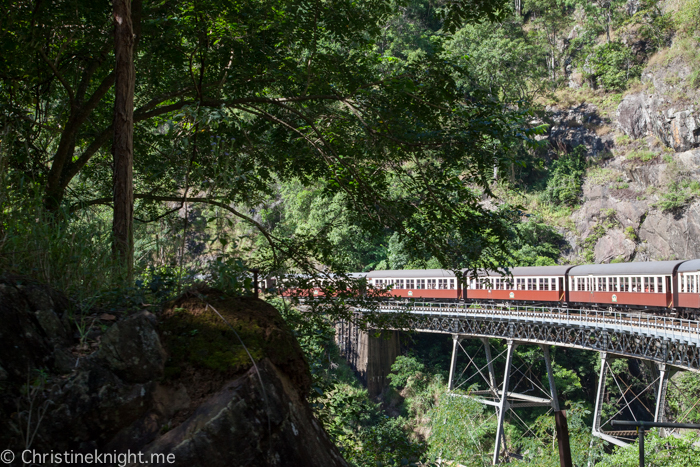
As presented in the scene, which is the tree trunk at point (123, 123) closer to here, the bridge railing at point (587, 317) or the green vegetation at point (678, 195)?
the bridge railing at point (587, 317)

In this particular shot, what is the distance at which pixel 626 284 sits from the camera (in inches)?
748

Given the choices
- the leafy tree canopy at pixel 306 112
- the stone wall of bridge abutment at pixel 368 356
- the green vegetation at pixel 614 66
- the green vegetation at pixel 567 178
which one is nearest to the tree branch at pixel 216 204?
the leafy tree canopy at pixel 306 112

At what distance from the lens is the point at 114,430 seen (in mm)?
2117

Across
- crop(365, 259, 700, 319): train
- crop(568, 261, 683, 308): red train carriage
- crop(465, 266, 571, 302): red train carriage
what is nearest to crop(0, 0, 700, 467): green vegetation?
crop(365, 259, 700, 319): train

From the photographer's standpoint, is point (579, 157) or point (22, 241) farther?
point (579, 157)

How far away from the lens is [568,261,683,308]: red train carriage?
57.4ft

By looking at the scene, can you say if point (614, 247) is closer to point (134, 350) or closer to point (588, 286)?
point (588, 286)

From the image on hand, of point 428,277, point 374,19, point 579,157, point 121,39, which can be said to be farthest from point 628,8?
point 121,39

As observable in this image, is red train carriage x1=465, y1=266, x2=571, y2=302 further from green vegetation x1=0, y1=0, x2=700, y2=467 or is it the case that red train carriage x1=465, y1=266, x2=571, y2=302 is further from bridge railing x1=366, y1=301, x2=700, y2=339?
green vegetation x1=0, y1=0, x2=700, y2=467

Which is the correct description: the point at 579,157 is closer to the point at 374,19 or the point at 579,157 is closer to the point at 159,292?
the point at 374,19

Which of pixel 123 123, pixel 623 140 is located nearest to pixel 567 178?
pixel 623 140

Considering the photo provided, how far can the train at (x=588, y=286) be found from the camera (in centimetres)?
1708

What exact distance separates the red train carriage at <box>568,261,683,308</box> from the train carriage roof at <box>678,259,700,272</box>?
25cm

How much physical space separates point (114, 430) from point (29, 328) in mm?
621
